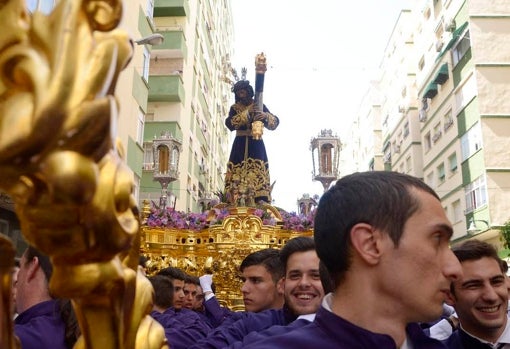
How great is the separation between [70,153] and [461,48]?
2723 cm

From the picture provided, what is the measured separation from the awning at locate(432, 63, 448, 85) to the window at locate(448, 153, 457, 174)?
3.98 meters

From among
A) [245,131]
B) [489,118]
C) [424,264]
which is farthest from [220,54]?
[424,264]

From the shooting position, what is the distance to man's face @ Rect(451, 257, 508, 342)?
2.52 meters

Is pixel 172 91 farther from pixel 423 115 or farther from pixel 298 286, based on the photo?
pixel 298 286

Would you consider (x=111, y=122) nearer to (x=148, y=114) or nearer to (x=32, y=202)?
(x=32, y=202)

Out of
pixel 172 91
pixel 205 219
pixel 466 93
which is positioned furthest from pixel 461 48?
pixel 205 219

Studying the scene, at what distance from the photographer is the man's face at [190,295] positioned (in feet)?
21.2

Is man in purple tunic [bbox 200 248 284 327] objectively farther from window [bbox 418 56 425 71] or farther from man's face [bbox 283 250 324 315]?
window [bbox 418 56 425 71]

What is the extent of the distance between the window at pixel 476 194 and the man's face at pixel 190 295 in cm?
1813

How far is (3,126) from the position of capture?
43 centimetres

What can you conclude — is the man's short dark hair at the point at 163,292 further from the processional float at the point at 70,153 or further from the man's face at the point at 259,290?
the processional float at the point at 70,153

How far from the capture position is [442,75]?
26.6 metres

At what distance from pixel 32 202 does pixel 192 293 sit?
21.0 feet

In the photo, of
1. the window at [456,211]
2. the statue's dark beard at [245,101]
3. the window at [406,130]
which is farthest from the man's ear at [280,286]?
the window at [406,130]
